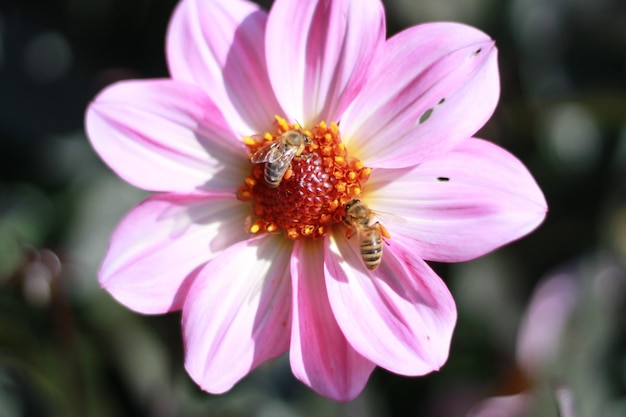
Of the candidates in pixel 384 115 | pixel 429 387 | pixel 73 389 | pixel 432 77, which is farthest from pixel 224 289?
pixel 429 387

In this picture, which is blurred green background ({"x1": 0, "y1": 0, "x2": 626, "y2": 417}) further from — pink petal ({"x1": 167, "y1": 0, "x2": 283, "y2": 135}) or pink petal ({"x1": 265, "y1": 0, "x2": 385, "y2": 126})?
pink petal ({"x1": 265, "y1": 0, "x2": 385, "y2": 126})

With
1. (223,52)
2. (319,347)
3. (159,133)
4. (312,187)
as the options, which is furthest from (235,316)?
(223,52)

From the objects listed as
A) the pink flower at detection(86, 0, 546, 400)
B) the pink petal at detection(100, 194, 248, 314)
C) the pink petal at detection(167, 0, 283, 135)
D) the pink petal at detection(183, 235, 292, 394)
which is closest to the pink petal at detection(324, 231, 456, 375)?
the pink flower at detection(86, 0, 546, 400)

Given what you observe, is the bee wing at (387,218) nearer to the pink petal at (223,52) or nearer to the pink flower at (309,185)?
the pink flower at (309,185)

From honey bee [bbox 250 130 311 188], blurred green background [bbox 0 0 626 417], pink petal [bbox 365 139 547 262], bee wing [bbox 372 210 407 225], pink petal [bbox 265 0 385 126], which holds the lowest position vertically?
blurred green background [bbox 0 0 626 417]

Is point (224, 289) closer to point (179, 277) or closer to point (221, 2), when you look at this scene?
point (179, 277)

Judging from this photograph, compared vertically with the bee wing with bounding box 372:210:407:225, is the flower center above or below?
above

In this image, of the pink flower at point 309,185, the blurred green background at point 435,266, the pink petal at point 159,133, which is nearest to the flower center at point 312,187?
the pink flower at point 309,185
